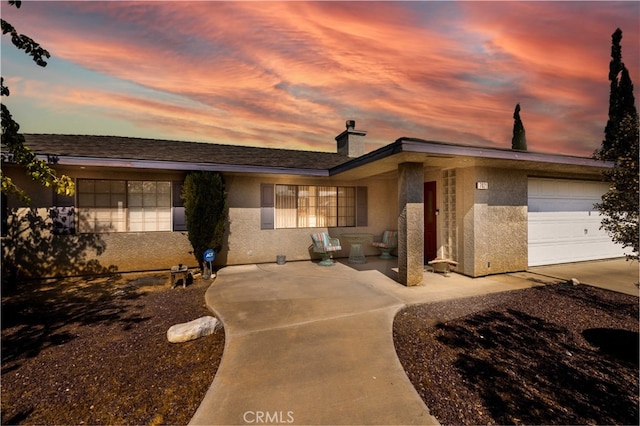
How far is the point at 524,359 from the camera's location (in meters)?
3.34

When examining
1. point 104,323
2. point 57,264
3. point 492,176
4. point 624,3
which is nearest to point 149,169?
point 57,264

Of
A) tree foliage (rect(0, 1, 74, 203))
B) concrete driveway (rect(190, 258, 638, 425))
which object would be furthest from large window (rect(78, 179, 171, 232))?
tree foliage (rect(0, 1, 74, 203))

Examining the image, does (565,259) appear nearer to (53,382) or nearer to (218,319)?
(218,319)

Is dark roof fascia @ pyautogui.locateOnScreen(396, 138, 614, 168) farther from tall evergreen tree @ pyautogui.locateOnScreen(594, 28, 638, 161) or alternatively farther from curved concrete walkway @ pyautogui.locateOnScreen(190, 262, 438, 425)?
tall evergreen tree @ pyautogui.locateOnScreen(594, 28, 638, 161)

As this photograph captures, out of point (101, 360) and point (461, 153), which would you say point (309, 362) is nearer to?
point (101, 360)

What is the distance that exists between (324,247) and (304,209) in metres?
1.87

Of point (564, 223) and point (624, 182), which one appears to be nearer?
point (624, 182)

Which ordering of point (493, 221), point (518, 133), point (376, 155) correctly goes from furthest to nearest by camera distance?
point (518, 133) < point (493, 221) < point (376, 155)

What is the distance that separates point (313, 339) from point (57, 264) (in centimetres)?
821

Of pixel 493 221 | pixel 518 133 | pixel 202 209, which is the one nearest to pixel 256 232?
pixel 202 209

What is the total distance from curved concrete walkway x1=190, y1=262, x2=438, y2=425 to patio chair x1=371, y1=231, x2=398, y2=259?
3.85 m

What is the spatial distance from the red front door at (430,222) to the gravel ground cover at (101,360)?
7013mm

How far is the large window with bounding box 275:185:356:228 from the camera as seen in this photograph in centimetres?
974

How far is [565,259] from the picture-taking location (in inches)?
356
